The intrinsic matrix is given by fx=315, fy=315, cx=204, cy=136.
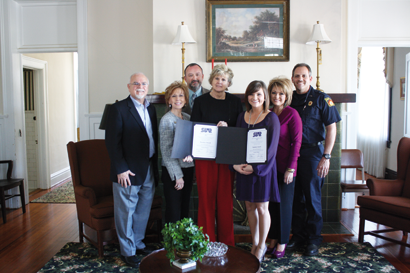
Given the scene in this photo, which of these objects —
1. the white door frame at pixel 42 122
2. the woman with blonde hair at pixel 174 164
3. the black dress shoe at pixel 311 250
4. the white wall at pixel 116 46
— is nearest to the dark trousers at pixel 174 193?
the woman with blonde hair at pixel 174 164

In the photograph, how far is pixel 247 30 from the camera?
386 centimetres

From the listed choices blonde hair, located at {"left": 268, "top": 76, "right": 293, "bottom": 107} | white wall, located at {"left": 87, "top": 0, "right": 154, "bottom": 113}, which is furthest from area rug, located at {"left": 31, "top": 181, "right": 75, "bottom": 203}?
blonde hair, located at {"left": 268, "top": 76, "right": 293, "bottom": 107}

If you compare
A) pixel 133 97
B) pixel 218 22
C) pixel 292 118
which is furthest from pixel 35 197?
pixel 292 118

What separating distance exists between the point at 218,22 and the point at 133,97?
1.93 m

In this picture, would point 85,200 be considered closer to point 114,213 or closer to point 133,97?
point 114,213

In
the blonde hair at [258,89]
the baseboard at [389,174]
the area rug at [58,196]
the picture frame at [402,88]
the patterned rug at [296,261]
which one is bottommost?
the area rug at [58,196]

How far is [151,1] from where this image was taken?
13.8 feet

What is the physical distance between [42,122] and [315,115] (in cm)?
447

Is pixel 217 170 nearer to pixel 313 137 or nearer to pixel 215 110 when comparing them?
pixel 215 110

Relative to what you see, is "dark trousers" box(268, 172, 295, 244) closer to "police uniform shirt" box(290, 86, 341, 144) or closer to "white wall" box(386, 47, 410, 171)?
"police uniform shirt" box(290, 86, 341, 144)

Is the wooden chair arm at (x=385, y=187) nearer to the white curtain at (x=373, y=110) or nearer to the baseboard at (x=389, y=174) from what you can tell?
the baseboard at (x=389, y=174)

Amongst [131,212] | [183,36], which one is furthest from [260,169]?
[183,36]

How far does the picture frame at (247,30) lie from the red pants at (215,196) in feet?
6.06

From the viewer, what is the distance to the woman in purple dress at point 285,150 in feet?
7.91
